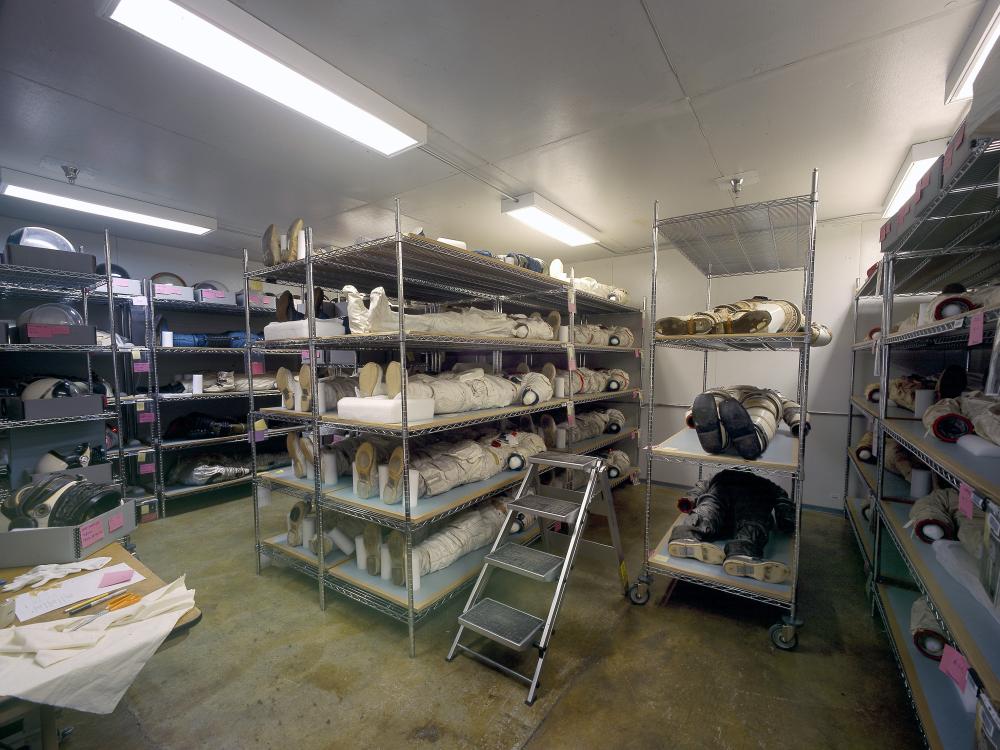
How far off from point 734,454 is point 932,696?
3.80 ft

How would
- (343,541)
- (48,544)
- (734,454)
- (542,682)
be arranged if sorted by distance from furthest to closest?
1. (343,541)
2. (734,454)
3. (542,682)
4. (48,544)

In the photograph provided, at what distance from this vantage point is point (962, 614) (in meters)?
1.43

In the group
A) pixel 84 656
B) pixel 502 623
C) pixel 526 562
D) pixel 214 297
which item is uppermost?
pixel 214 297

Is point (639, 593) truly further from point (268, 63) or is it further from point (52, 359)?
point (52, 359)

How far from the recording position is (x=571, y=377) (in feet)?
12.2

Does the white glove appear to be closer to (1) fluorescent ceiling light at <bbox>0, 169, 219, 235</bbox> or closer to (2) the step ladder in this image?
(2) the step ladder

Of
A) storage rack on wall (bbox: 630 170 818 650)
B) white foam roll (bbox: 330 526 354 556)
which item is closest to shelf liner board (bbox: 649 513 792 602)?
storage rack on wall (bbox: 630 170 818 650)

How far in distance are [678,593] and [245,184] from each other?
4.28m

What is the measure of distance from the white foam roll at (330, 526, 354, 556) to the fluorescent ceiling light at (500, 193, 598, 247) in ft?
8.87

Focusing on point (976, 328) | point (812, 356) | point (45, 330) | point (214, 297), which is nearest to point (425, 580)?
point (976, 328)

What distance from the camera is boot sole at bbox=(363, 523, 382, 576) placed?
258 centimetres

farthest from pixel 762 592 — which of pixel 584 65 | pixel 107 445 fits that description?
pixel 107 445

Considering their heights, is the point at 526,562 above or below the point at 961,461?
below

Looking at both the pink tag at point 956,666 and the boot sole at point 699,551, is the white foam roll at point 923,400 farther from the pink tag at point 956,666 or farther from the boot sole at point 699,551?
the pink tag at point 956,666
